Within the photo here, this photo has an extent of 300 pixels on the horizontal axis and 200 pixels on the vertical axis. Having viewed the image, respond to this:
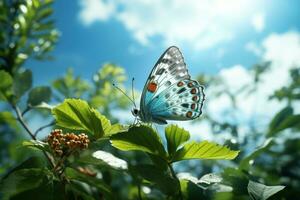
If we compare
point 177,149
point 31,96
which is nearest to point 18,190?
point 177,149

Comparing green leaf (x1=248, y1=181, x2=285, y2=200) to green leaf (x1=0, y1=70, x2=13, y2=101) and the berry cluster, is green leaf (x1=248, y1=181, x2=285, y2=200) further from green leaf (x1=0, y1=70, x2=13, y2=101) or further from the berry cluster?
green leaf (x1=0, y1=70, x2=13, y2=101)

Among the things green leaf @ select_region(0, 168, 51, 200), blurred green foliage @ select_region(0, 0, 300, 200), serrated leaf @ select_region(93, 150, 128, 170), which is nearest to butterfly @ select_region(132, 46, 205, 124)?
blurred green foliage @ select_region(0, 0, 300, 200)

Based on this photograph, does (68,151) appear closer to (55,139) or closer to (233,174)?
(55,139)

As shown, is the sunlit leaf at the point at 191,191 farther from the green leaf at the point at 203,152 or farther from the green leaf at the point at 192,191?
the green leaf at the point at 203,152

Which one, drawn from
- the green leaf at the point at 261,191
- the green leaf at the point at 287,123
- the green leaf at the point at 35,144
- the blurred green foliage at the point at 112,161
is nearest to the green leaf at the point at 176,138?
the blurred green foliage at the point at 112,161

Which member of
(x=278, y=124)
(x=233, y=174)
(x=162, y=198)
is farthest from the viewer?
(x=278, y=124)

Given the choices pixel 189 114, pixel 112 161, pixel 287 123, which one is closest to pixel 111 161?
pixel 112 161

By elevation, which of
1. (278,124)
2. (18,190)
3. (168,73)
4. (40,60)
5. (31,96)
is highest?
(40,60)
